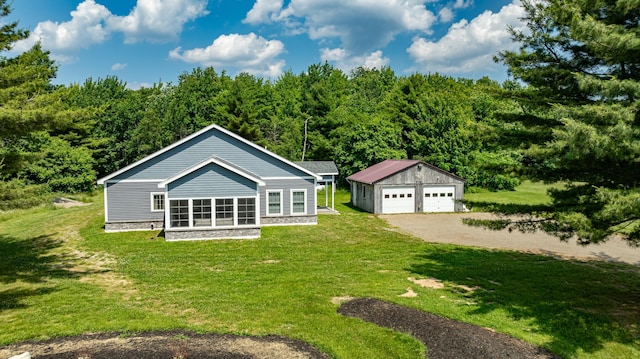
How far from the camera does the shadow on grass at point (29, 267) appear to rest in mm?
12189

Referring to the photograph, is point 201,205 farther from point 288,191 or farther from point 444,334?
point 444,334

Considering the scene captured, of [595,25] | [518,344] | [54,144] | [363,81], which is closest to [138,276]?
[518,344]

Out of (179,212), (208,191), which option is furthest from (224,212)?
(179,212)

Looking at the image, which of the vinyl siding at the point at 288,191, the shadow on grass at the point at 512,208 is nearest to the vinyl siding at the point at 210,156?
the vinyl siding at the point at 288,191

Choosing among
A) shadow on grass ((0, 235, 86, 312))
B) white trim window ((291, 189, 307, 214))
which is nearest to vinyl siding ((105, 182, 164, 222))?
shadow on grass ((0, 235, 86, 312))

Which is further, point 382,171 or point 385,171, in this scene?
point 382,171

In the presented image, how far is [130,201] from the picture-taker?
2275 centimetres

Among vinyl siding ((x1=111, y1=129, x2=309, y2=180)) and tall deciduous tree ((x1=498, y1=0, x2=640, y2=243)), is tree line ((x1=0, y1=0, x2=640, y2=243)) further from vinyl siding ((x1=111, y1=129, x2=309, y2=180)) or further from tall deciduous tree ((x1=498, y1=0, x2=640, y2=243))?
vinyl siding ((x1=111, y1=129, x2=309, y2=180))

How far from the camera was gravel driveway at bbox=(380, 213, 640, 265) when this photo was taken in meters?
18.5

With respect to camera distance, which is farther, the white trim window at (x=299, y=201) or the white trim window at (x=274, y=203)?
the white trim window at (x=299, y=201)

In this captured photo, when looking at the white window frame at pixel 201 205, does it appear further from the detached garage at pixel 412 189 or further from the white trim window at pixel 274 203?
the detached garage at pixel 412 189

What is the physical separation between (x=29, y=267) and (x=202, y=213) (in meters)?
7.39

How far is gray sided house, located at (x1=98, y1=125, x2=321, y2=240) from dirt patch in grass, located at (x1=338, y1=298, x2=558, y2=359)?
11274 millimetres

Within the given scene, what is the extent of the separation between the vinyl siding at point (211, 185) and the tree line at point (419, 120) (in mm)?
5124
